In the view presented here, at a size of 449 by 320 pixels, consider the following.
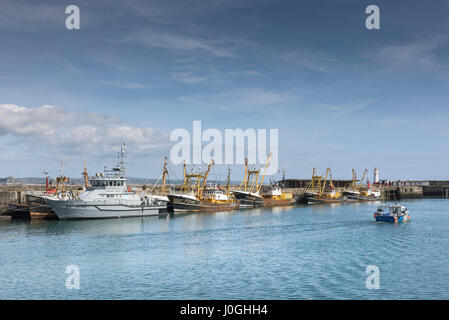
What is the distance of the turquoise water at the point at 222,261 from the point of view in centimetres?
2673

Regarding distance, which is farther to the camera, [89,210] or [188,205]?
[188,205]

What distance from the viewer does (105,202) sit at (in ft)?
220

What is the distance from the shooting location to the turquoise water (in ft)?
87.7

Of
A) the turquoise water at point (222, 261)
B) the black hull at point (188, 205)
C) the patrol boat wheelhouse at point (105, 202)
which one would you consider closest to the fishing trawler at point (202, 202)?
the black hull at point (188, 205)

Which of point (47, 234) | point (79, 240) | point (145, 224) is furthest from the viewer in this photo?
point (145, 224)

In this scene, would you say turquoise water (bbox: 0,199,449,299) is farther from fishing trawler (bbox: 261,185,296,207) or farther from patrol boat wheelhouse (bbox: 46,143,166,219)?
fishing trawler (bbox: 261,185,296,207)

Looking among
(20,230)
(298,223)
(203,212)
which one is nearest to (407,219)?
(298,223)

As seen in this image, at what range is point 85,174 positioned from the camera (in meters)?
80.0

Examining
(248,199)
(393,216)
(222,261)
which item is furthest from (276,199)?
(222,261)

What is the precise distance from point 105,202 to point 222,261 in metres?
37.2

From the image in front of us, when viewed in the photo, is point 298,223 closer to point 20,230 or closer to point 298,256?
point 298,256

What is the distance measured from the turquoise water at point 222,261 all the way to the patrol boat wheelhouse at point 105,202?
186 inches

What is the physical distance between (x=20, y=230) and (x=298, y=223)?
41695mm

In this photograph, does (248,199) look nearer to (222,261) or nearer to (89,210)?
(89,210)
